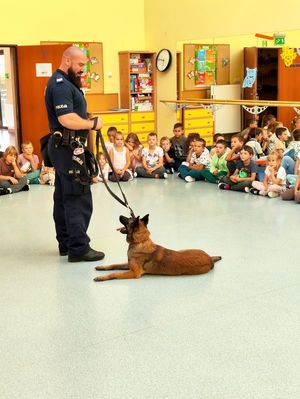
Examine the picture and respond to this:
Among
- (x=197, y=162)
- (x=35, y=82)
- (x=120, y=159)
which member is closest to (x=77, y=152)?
(x=120, y=159)

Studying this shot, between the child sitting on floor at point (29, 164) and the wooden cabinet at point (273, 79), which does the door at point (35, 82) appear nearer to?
the child sitting on floor at point (29, 164)

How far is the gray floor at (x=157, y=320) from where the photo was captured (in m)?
2.85

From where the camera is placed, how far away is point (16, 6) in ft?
34.4

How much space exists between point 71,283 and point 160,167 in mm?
5090

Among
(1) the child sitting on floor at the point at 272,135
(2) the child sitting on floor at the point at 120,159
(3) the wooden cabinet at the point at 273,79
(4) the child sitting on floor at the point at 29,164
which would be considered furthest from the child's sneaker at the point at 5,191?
(3) the wooden cabinet at the point at 273,79

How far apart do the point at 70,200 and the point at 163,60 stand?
7.83 metres

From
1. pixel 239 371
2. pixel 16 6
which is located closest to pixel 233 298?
pixel 239 371

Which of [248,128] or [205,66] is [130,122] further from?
[248,128]

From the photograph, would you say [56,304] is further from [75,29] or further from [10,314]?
[75,29]

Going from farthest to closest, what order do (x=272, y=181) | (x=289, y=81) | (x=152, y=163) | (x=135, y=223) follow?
(x=289, y=81) → (x=152, y=163) → (x=272, y=181) → (x=135, y=223)

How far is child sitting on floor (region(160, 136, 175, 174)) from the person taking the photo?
9680 millimetres

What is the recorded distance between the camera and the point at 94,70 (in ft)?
38.4

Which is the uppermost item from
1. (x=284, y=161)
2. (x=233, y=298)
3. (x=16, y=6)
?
(x=16, y=6)

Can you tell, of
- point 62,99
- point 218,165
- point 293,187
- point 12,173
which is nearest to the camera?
point 62,99
